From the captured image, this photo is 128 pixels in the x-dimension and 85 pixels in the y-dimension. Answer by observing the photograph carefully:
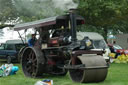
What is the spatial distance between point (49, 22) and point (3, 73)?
251cm

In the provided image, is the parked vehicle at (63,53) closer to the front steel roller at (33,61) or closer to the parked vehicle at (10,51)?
the front steel roller at (33,61)

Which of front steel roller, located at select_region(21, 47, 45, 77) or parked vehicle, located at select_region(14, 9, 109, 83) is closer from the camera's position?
parked vehicle, located at select_region(14, 9, 109, 83)

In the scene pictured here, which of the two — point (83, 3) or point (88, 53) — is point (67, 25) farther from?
point (83, 3)

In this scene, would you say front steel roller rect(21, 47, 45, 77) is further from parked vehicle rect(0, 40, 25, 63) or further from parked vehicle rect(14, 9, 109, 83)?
parked vehicle rect(0, 40, 25, 63)

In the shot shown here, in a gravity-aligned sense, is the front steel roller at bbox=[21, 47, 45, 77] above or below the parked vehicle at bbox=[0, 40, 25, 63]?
above

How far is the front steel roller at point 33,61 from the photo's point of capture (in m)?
9.12

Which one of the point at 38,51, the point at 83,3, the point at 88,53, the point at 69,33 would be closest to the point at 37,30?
the point at 38,51

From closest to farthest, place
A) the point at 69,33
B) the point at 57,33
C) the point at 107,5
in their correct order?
the point at 69,33 < the point at 57,33 < the point at 107,5

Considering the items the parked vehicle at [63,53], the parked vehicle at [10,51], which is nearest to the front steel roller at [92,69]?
the parked vehicle at [63,53]

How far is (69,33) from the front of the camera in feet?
28.5

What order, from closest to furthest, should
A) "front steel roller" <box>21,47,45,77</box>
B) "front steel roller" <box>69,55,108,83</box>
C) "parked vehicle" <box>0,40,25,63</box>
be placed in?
"front steel roller" <box>69,55,108,83</box>, "front steel roller" <box>21,47,45,77</box>, "parked vehicle" <box>0,40,25,63</box>

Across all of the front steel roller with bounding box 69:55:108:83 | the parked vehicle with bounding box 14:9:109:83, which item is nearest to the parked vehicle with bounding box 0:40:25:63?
the parked vehicle with bounding box 14:9:109:83

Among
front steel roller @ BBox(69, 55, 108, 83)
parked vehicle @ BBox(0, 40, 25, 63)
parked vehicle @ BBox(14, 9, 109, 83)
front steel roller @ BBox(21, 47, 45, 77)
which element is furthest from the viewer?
parked vehicle @ BBox(0, 40, 25, 63)

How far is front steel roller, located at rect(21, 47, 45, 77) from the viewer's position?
29.9 feet
